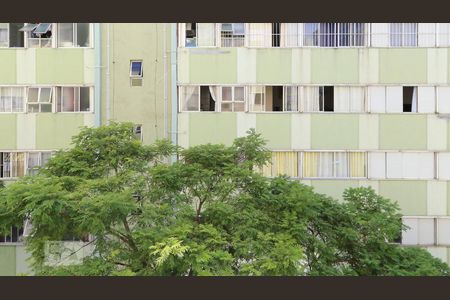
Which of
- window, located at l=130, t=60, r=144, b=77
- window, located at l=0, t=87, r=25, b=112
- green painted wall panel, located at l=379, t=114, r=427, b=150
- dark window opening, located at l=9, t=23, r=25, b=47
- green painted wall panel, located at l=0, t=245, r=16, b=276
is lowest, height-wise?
green painted wall panel, located at l=0, t=245, r=16, b=276

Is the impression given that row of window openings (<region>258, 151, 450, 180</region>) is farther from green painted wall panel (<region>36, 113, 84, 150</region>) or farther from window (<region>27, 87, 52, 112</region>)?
window (<region>27, 87, 52, 112</region>)

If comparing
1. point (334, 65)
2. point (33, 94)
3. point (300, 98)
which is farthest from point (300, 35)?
point (33, 94)

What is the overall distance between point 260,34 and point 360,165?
3.16 meters

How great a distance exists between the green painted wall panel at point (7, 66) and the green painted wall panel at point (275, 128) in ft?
15.6

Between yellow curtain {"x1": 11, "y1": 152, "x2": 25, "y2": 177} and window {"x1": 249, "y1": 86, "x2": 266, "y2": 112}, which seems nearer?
window {"x1": 249, "y1": 86, "x2": 266, "y2": 112}

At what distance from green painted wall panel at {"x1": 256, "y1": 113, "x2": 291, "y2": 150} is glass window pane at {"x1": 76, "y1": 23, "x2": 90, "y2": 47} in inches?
141

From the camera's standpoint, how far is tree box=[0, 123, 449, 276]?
848 centimetres

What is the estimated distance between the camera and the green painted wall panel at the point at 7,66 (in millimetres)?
12367

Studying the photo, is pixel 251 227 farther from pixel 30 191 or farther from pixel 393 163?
pixel 393 163

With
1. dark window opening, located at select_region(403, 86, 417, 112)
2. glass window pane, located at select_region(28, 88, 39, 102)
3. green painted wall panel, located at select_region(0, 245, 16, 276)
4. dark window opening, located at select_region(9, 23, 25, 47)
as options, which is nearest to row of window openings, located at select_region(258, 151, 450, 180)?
dark window opening, located at select_region(403, 86, 417, 112)

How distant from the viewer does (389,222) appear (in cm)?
1005

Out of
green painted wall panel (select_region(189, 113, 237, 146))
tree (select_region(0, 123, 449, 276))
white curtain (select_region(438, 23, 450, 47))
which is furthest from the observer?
green painted wall panel (select_region(189, 113, 237, 146))

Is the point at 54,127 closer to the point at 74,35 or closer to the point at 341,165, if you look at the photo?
the point at 74,35

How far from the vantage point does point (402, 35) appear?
12281mm
